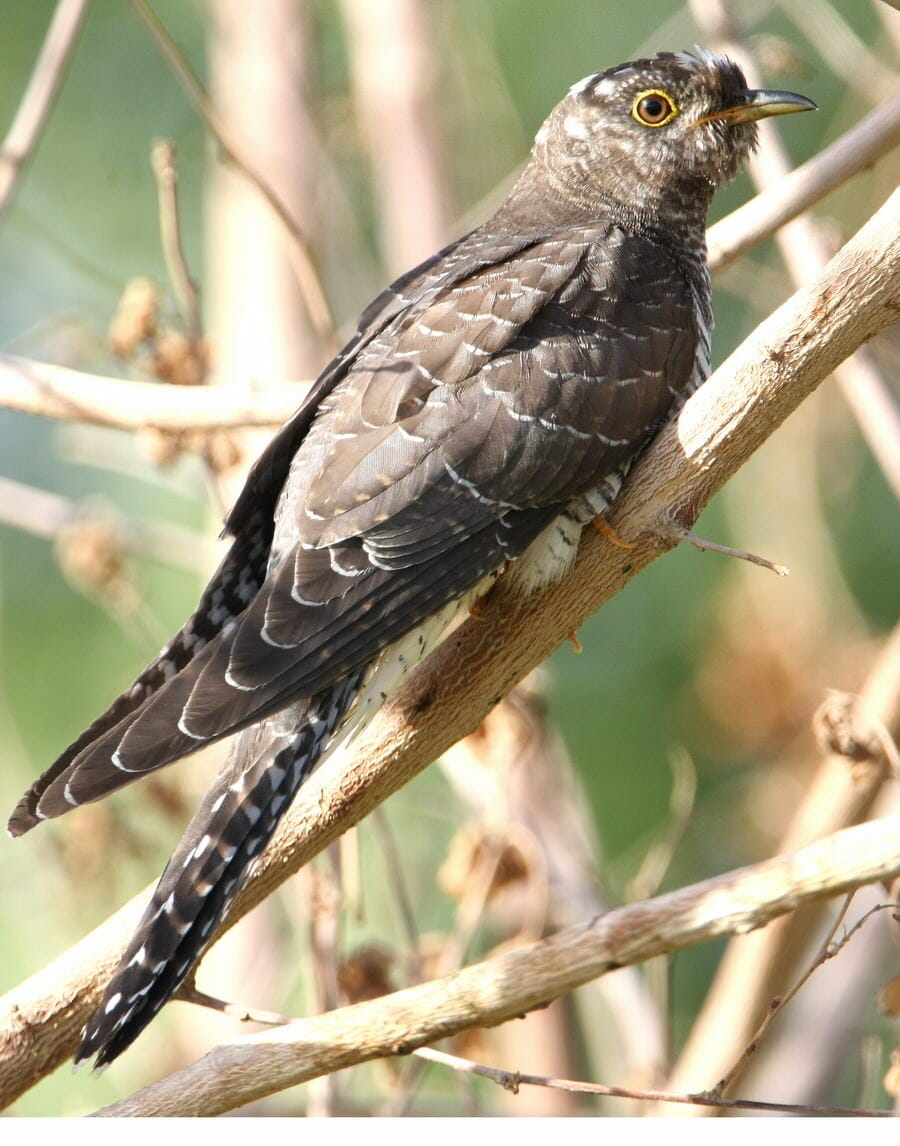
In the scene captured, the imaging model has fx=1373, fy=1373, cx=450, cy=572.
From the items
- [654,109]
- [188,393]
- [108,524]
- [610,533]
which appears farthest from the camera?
[108,524]

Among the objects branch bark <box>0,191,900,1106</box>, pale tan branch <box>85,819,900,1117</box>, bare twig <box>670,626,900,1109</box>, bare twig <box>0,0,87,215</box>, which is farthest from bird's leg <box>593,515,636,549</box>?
bare twig <box>0,0,87,215</box>

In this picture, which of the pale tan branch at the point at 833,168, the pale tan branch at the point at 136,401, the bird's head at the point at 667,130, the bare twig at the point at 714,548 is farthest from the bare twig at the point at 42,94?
the bare twig at the point at 714,548

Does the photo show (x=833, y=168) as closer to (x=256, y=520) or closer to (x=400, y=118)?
(x=256, y=520)

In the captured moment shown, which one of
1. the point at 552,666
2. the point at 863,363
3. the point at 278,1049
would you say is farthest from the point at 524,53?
the point at 278,1049

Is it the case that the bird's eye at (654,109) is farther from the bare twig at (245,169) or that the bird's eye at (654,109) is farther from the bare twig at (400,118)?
the bare twig at (400,118)

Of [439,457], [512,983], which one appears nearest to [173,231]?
[439,457]

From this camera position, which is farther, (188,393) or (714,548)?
(188,393)
